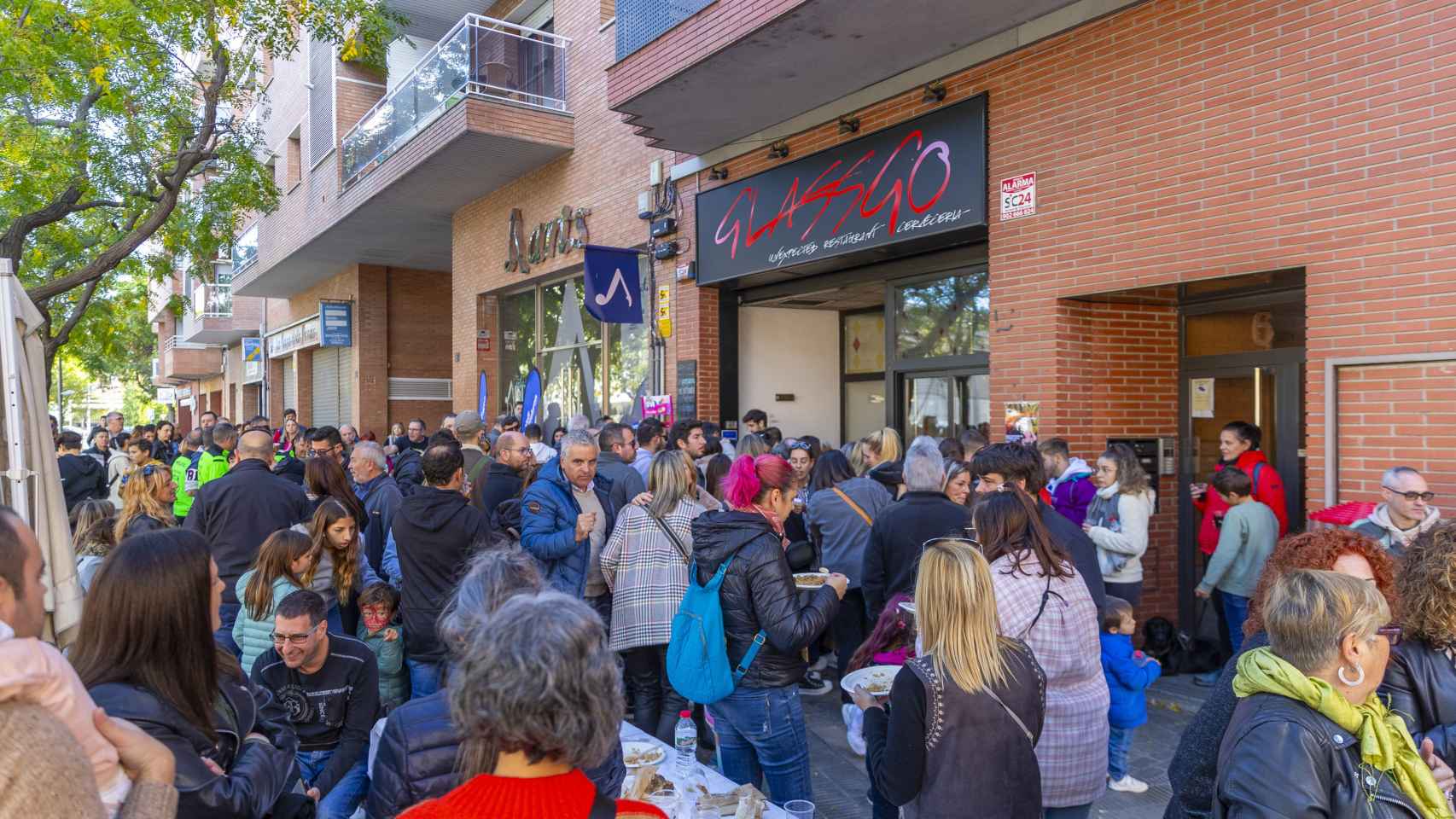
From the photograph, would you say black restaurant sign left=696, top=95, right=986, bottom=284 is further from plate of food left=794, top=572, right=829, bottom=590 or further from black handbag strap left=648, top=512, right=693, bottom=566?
black handbag strap left=648, top=512, right=693, bottom=566

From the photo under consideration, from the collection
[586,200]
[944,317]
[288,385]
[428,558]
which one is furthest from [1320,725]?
[288,385]

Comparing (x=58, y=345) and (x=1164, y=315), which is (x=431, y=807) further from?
(x=58, y=345)

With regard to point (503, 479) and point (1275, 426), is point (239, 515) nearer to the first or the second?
point (503, 479)

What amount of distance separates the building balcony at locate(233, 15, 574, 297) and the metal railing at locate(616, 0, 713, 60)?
3007mm

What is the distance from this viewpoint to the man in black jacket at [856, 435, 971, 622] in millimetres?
4914

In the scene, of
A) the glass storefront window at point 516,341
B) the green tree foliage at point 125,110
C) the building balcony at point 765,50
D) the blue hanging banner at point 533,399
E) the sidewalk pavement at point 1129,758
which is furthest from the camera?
the glass storefront window at point 516,341

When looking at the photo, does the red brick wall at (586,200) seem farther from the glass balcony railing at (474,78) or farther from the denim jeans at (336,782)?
the denim jeans at (336,782)

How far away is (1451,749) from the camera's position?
2.49 meters

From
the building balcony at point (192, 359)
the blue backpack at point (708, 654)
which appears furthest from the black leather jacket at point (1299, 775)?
the building balcony at point (192, 359)

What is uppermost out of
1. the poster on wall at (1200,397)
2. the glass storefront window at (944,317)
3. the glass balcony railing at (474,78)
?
the glass balcony railing at (474,78)

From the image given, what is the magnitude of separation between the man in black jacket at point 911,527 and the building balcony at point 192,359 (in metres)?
38.9

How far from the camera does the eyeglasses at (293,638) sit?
3393 mm

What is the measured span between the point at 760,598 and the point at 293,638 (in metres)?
1.83

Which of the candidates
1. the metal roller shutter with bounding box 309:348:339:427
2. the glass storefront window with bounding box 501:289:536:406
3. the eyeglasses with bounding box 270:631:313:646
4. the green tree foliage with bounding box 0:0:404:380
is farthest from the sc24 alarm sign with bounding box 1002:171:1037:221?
the metal roller shutter with bounding box 309:348:339:427
